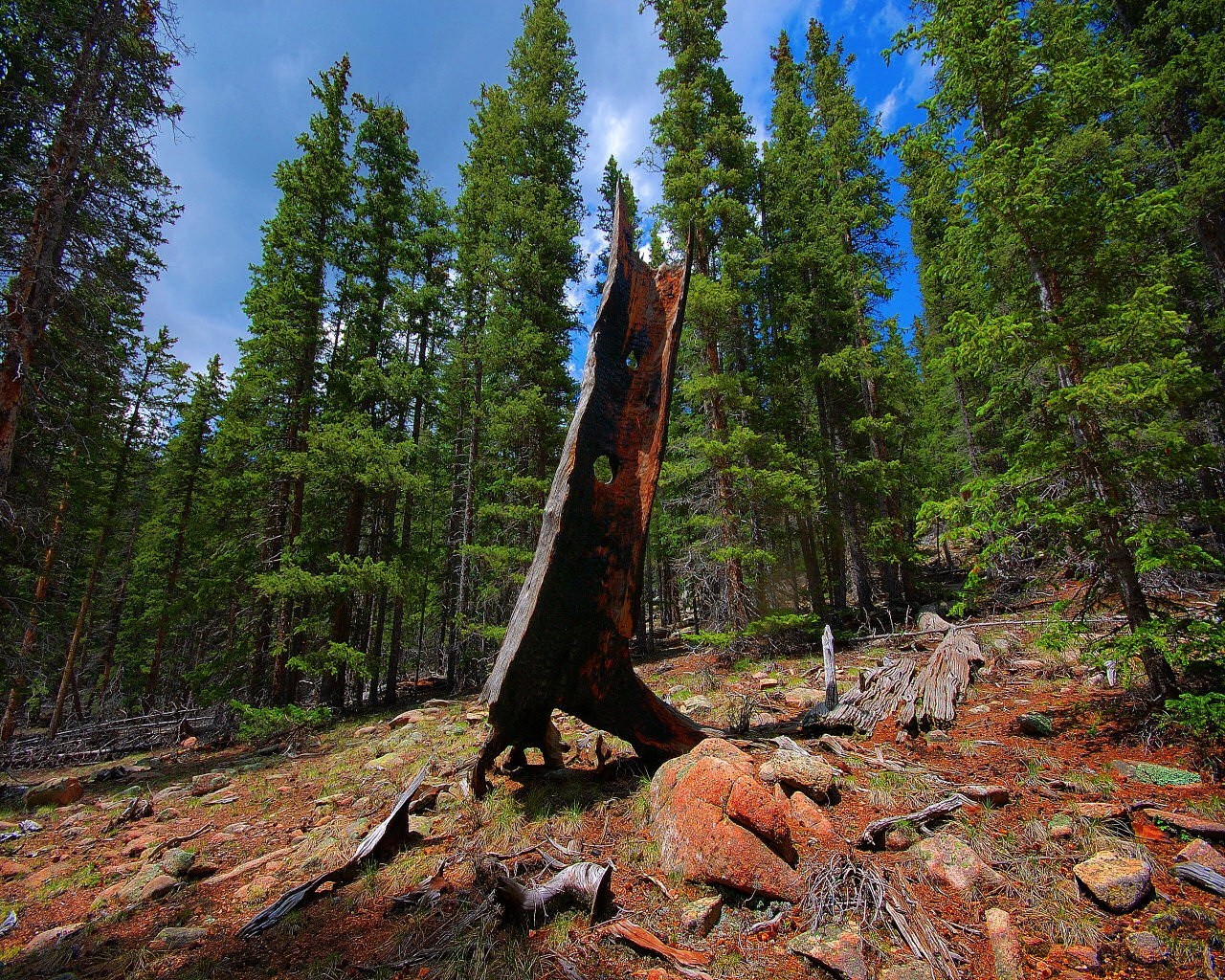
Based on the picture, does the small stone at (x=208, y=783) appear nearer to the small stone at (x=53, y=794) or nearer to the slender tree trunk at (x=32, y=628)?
the small stone at (x=53, y=794)

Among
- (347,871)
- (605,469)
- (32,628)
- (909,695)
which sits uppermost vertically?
(605,469)

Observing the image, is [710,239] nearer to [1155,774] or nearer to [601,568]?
[601,568]

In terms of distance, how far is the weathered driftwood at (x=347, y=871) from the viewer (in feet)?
12.0

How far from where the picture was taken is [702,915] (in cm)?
314

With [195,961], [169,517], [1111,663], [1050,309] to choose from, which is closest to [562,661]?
[195,961]

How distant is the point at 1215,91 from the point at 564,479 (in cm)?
2007

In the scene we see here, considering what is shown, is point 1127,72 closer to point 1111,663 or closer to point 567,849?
point 1111,663

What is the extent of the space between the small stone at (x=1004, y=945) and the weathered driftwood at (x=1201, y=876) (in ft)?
3.99

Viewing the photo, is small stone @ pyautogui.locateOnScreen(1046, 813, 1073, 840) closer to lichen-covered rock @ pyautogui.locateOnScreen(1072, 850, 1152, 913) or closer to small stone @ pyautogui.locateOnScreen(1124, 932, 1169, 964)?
lichen-covered rock @ pyautogui.locateOnScreen(1072, 850, 1152, 913)

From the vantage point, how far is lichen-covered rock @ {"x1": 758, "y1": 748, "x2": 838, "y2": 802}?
456 cm

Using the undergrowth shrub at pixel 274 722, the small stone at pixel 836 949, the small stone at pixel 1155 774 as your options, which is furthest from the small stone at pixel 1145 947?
the undergrowth shrub at pixel 274 722

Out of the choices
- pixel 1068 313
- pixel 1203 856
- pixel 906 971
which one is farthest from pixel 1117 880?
pixel 1068 313

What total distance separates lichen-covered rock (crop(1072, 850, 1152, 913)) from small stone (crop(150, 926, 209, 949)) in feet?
20.4

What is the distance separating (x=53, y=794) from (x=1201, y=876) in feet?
47.9
